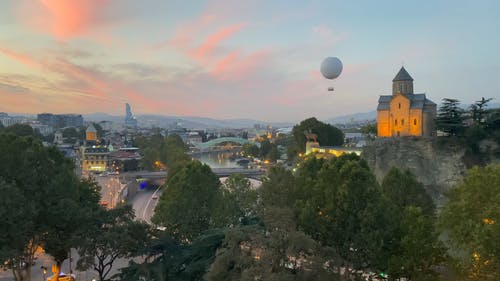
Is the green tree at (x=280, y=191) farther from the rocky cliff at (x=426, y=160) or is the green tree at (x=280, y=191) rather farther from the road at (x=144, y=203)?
the road at (x=144, y=203)

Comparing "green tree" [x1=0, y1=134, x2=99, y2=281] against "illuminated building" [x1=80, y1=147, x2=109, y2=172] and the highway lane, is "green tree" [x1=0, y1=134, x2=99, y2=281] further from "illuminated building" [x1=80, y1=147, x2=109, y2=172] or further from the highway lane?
"illuminated building" [x1=80, y1=147, x2=109, y2=172]

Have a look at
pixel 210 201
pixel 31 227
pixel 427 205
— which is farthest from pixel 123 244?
pixel 427 205

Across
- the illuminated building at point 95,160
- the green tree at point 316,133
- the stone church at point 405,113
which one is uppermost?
the stone church at point 405,113

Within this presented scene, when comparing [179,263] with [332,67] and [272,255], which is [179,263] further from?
[332,67]

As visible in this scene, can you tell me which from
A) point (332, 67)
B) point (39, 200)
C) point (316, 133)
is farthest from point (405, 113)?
point (39, 200)

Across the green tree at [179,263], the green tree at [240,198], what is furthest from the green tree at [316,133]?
the green tree at [179,263]

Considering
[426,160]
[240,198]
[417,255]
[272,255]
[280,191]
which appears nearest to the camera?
[272,255]
